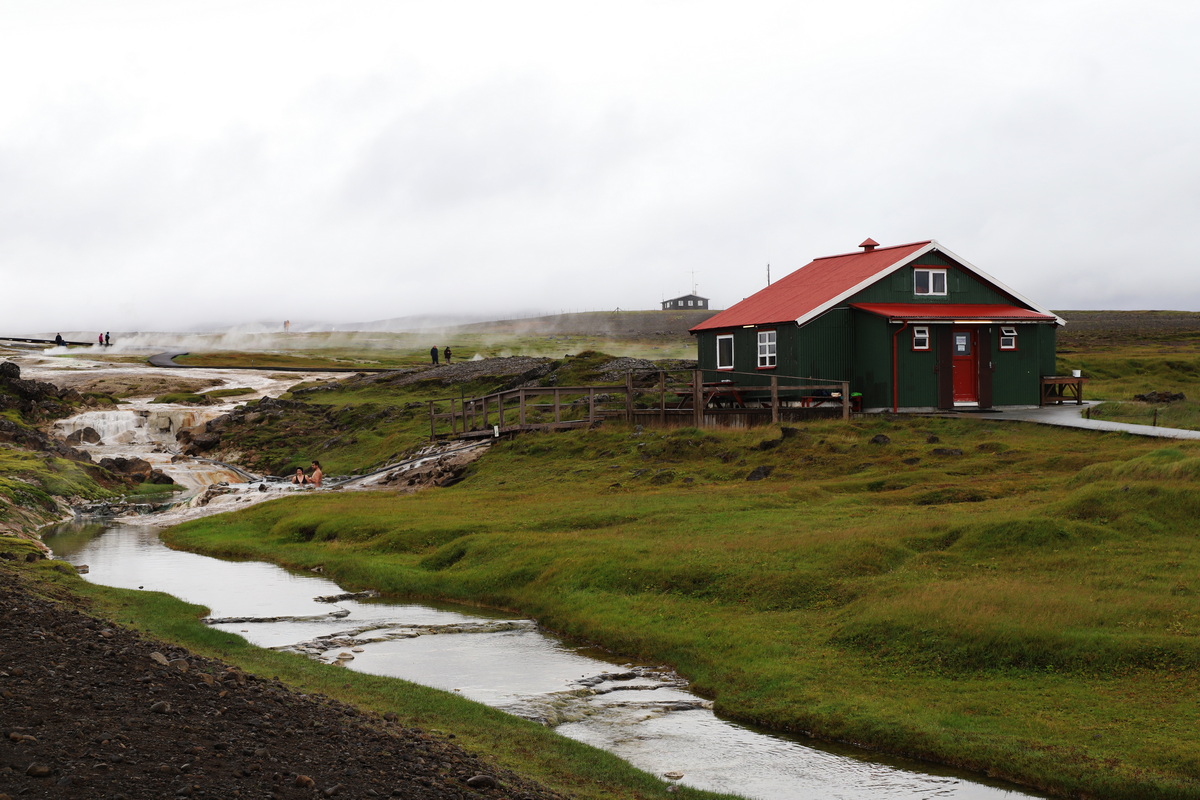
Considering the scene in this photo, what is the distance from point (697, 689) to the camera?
18188 mm

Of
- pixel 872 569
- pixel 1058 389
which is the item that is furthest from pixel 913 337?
pixel 872 569

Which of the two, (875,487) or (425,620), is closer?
(425,620)

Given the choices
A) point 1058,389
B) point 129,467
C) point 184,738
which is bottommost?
point 129,467

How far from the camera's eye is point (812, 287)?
53.2 metres

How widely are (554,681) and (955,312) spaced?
117 ft

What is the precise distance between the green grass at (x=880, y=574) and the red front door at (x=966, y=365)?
724 centimetres

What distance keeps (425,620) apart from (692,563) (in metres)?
6.11

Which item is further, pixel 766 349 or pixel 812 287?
pixel 812 287

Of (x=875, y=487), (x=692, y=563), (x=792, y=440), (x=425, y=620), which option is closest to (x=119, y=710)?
(x=425, y=620)

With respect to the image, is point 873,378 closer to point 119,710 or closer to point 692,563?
point 692,563

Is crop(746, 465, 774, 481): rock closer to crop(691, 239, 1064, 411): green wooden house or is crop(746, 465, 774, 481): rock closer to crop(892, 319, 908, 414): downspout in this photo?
crop(691, 239, 1064, 411): green wooden house

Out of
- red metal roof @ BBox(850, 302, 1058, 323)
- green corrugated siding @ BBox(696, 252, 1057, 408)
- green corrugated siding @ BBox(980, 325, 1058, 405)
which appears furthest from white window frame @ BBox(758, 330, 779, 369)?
green corrugated siding @ BBox(980, 325, 1058, 405)

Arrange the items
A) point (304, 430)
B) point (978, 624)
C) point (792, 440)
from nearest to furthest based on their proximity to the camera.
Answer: point (978, 624), point (792, 440), point (304, 430)

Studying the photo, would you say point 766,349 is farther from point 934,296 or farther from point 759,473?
point 759,473
